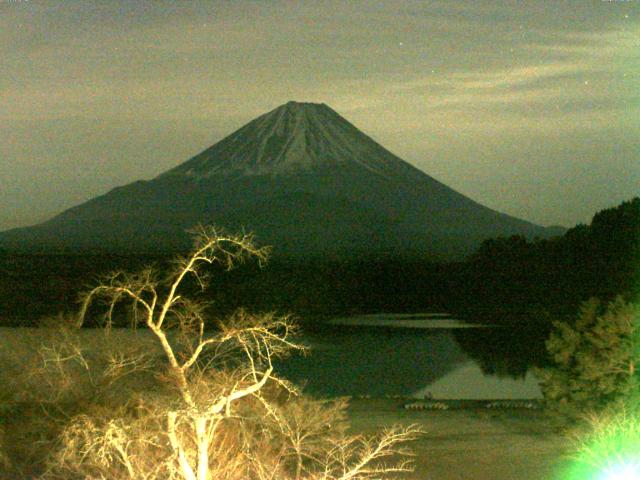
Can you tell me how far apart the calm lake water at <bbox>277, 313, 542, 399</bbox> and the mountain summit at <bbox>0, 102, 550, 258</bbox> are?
43272 millimetres

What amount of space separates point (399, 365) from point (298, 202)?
223 ft

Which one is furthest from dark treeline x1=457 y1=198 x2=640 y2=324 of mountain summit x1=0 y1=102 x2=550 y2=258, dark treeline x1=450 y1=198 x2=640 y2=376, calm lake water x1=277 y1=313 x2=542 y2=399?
mountain summit x1=0 y1=102 x2=550 y2=258

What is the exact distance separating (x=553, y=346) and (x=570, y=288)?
3024cm

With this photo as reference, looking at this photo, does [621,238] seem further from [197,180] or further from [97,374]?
[197,180]

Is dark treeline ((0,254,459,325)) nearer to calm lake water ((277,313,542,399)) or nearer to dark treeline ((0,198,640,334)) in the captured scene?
dark treeline ((0,198,640,334))

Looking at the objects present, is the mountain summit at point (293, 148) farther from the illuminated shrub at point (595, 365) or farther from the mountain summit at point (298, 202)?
the illuminated shrub at point (595, 365)

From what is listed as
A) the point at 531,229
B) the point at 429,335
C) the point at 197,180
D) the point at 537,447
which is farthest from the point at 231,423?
the point at 531,229

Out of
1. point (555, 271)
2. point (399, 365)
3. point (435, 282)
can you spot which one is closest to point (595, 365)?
point (399, 365)

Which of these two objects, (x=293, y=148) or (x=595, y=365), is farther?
(x=293, y=148)

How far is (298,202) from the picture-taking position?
100438 mm

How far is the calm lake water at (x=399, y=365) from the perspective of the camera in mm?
26984

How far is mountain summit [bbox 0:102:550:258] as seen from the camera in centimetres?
9131

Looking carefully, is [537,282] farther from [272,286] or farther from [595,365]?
[595,365]

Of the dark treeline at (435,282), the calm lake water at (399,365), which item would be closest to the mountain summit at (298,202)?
the dark treeline at (435,282)
